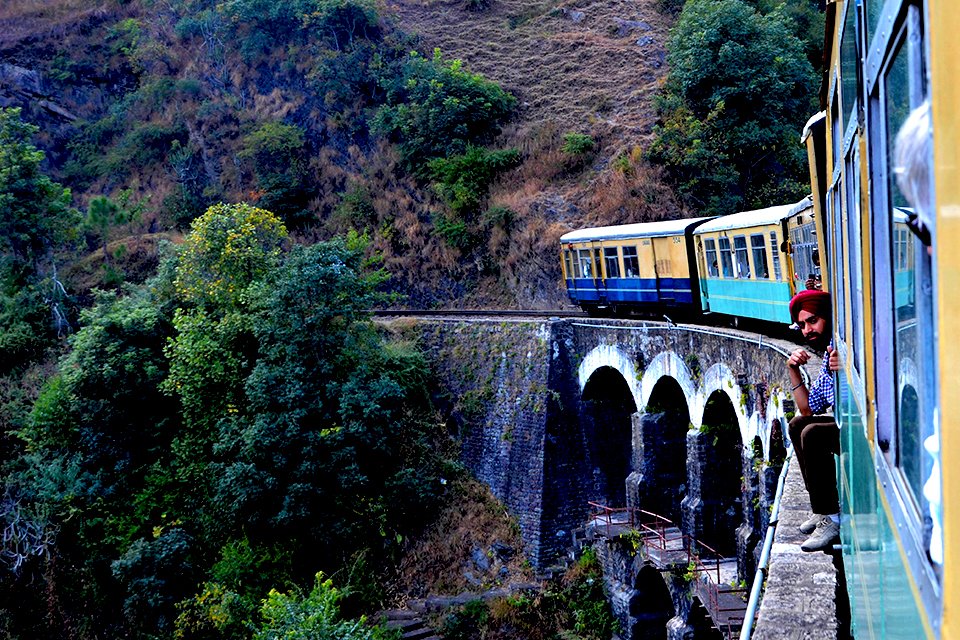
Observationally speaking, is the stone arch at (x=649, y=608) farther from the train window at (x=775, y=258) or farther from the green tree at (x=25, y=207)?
the green tree at (x=25, y=207)

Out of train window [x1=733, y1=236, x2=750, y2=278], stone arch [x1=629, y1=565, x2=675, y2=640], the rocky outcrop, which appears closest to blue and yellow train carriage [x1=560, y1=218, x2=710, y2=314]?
train window [x1=733, y1=236, x2=750, y2=278]

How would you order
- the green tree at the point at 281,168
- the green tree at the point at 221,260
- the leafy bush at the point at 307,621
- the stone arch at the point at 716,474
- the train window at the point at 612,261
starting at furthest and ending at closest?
1. the green tree at the point at 281,168
2. the green tree at the point at 221,260
3. the train window at the point at 612,261
4. the stone arch at the point at 716,474
5. the leafy bush at the point at 307,621

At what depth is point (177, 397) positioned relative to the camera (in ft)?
67.8

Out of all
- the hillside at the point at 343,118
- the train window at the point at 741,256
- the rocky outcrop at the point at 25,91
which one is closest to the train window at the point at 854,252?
the train window at the point at 741,256

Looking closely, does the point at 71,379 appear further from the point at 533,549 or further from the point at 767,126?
the point at 767,126

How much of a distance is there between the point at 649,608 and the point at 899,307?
53.3 ft

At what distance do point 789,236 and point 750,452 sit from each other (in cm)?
288

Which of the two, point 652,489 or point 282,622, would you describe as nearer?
point 282,622

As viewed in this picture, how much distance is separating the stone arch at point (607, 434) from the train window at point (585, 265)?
2.46 meters

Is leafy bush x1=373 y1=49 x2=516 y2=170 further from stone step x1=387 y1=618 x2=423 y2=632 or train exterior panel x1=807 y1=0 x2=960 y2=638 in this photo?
train exterior panel x1=807 y1=0 x2=960 y2=638

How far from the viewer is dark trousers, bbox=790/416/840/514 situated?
4.51m

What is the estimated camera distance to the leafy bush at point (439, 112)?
2920 cm

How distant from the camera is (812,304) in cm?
478

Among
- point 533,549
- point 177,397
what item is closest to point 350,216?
point 177,397
